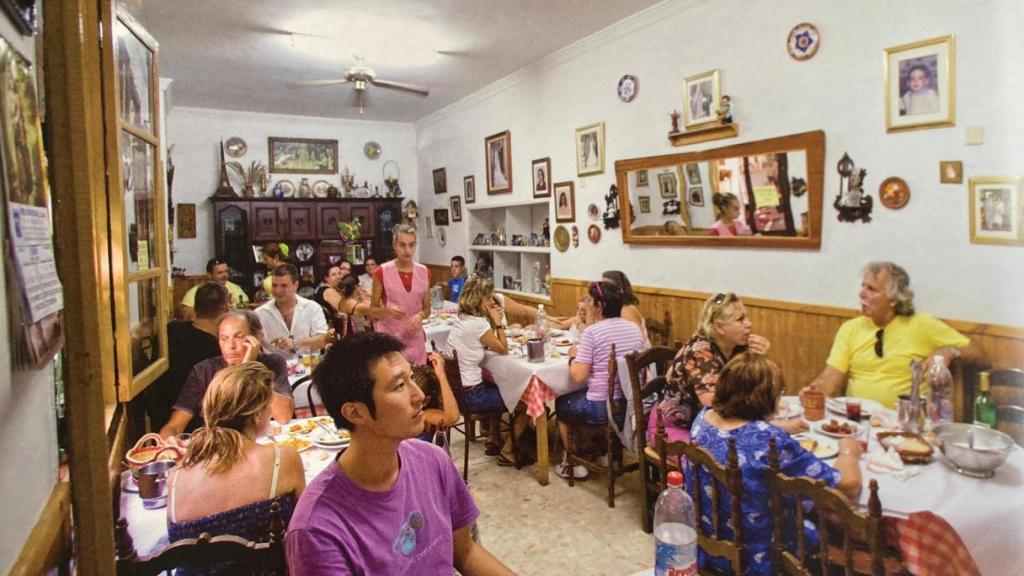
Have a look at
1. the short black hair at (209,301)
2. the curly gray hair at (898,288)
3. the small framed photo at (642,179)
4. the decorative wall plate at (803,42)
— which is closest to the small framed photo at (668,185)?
the small framed photo at (642,179)

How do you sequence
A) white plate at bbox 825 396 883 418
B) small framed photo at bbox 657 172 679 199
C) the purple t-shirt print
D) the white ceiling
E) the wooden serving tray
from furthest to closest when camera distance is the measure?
small framed photo at bbox 657 172 679 199, the white ceiling, white plate at bbox 825 396 883 418, the wooden serving tray, the purple t-shirt print

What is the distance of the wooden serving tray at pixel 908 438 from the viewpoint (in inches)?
85.7

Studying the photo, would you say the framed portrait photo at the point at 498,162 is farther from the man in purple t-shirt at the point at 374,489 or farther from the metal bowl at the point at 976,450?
the man in purple t-shirt at the point at 374,489

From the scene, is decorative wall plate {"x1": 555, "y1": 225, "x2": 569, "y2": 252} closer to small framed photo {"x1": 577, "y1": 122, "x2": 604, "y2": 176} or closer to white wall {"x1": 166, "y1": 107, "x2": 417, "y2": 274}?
small framed photo {"x1": 577, "y1": 122, "x2": 604, "y2": 176}

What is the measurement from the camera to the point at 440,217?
30.5 feet

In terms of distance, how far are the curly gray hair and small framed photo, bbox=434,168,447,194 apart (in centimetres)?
664

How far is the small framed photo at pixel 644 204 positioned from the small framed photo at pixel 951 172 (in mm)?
2273

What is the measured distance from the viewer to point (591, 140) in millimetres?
5898

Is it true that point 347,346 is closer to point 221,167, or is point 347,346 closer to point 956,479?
point 956,479

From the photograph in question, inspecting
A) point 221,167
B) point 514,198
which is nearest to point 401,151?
point 221,167

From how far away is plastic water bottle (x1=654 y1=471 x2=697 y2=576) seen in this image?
1.53 m

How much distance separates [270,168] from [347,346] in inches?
329

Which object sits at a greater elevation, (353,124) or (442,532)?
(353,124)

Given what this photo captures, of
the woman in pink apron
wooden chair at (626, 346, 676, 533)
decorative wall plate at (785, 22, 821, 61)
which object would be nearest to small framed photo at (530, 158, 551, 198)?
the woman in pink apron
